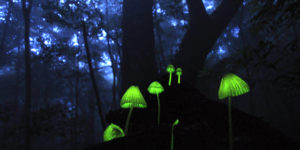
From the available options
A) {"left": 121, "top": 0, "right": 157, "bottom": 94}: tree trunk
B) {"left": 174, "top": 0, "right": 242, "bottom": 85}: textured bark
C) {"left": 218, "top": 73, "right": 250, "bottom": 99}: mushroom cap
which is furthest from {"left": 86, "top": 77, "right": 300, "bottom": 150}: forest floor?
{"left": 174, "top": 0, "right": 242, "bottom": 85}: textured bark

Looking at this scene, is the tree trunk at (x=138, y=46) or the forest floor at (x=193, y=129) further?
the tree trunk at (x=138, y=46)

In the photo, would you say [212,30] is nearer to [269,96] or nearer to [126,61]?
[126,61]

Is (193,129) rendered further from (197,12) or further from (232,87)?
(197,12)

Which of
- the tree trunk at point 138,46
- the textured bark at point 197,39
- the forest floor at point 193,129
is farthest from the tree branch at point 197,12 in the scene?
the forest floor at point 193,129

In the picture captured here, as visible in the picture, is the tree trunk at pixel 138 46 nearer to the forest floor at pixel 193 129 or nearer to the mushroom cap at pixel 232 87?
the forest floor at pixel 193 129

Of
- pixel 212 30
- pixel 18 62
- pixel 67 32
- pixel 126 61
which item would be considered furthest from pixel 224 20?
pixel 67 32

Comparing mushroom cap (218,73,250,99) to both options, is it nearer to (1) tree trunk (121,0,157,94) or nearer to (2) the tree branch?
(1) tree trunk (121,0,157,94)
